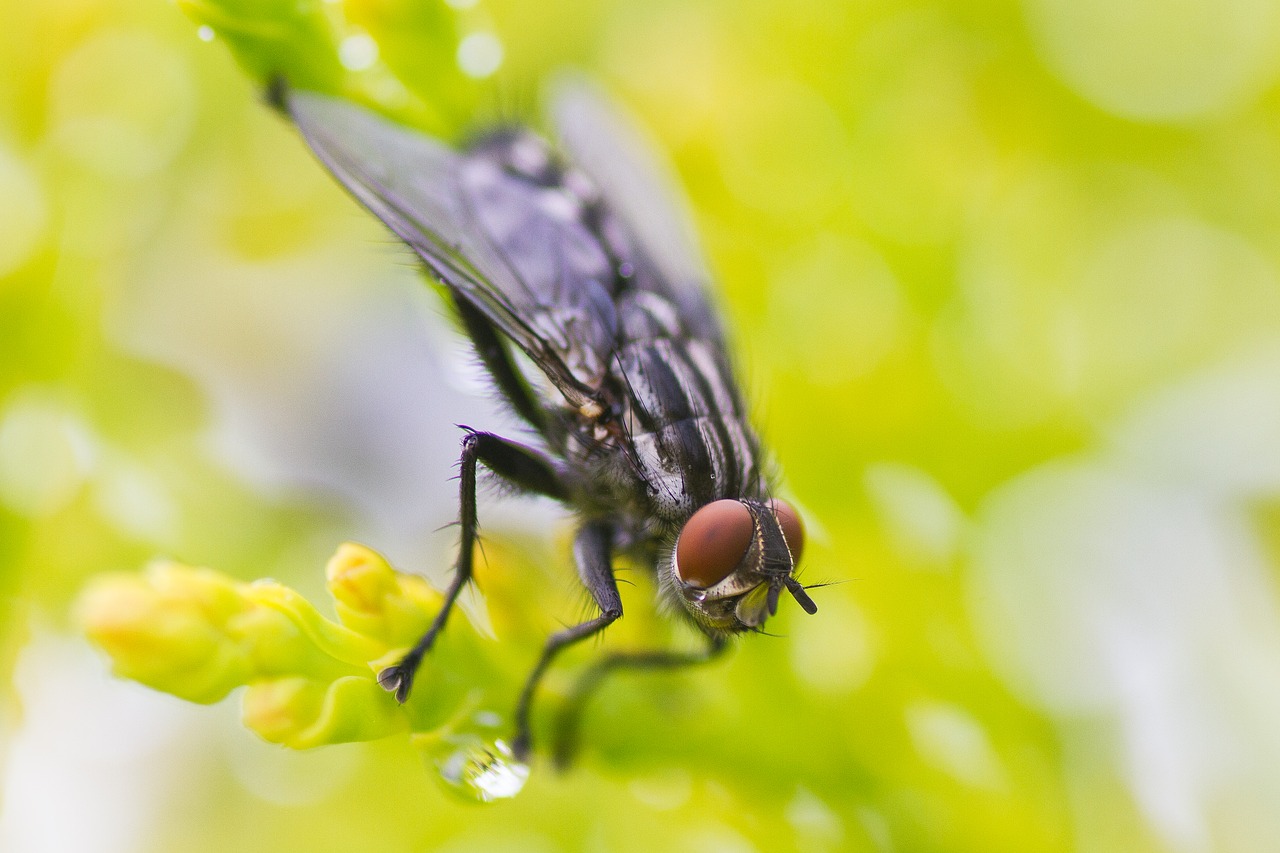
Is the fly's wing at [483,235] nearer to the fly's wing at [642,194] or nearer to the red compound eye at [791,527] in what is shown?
the fly's wing at [642,194]

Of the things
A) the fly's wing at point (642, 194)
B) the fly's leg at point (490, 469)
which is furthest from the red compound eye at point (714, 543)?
the fly's wing at point (642, 194)

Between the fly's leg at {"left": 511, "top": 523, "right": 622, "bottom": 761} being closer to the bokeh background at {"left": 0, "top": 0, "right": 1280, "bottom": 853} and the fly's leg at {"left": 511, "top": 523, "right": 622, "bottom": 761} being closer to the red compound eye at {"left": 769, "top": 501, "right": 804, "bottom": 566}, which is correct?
the bokeh background at {"left": 0, "top": 0, "right": 1280, "bottom": 853}

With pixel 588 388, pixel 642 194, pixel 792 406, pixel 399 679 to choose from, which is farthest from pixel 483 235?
pixel 399 679

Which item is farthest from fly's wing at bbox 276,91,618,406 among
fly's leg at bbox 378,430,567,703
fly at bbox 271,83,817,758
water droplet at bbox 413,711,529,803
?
water droplet at bbox 413,711,529,803

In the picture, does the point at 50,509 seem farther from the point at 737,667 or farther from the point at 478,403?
the point at 737,667

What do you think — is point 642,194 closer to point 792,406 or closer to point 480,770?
point 792,406
